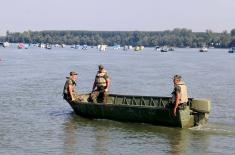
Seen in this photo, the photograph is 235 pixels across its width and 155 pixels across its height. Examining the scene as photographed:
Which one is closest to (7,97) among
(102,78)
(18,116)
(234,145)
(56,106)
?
(56,106)

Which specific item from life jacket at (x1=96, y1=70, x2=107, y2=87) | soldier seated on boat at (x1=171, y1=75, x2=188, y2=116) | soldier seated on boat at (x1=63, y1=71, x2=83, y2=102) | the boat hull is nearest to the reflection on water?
the boat hull

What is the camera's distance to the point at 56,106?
107 feet

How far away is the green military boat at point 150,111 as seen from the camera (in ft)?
76.1

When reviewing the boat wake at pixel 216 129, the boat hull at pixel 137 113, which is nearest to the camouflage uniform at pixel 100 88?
the boat hull at pixel 137 113

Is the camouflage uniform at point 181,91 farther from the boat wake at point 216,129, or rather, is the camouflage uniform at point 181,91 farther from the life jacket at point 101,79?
the life jacket at point 101,79

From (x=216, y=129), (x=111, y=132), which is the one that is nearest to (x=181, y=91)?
(x=216, y=129)

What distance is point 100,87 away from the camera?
88.6 feet

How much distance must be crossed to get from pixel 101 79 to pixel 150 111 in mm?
3681

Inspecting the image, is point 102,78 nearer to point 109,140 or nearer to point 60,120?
point 60,120

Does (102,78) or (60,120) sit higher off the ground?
(102,78)

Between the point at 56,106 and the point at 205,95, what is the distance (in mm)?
12303

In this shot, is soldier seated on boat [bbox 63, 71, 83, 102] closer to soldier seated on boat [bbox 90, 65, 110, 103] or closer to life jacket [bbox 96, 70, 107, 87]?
soldier seated on boat [bbox 90, 65, 110, 103]

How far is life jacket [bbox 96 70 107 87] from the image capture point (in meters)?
26.6

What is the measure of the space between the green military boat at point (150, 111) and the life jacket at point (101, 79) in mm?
1173
